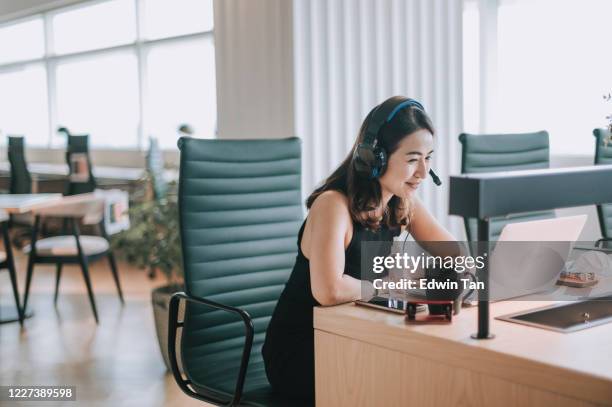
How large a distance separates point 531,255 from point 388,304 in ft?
Answer: 1.07

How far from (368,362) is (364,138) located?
616 mm

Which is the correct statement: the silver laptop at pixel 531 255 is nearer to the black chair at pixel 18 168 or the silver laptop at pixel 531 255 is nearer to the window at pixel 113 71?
the window at pixel 113 71

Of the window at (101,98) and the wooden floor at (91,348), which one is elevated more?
the window at (101,98)

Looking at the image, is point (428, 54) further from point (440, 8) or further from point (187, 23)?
point (187, 23)

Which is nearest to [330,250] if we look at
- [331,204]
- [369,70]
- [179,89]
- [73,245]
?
[331,204]

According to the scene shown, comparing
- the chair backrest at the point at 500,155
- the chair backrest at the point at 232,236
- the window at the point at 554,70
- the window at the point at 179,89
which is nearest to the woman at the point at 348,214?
the chair backrest at the point at 232,236

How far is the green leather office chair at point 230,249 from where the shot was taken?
205 centimetres

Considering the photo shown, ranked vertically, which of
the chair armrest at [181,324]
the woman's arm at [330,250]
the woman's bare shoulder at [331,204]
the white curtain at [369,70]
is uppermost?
the white curtain at [369,70]

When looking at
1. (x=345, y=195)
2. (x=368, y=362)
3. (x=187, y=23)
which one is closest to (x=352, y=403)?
(x=368, y=362)

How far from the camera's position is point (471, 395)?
1.24 m

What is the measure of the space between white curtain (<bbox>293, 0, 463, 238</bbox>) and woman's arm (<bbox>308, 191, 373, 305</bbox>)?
4.17 feet

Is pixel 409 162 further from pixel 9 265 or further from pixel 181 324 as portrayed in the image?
pixel 9 265

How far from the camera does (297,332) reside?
1.81 m

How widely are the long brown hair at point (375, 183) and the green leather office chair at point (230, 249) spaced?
0.35 metres
